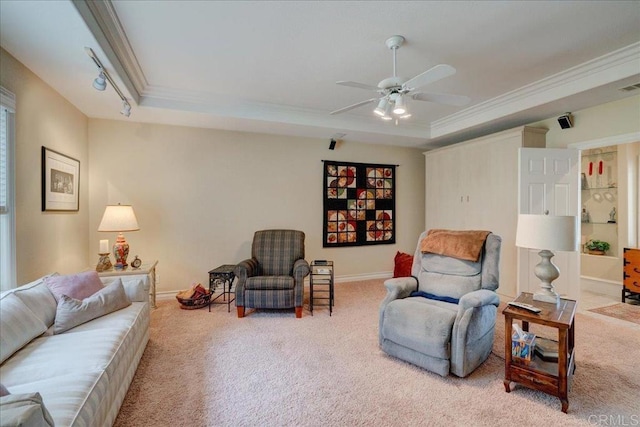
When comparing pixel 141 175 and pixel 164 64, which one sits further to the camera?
pixel 141 175

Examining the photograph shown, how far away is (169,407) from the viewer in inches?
73.2

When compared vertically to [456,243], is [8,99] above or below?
above

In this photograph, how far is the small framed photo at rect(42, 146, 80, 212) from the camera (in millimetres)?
2783

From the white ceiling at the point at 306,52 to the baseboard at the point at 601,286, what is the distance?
2719 mm

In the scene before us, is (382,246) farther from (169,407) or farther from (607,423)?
(169,407)

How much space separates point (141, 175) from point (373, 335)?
3494 millimetres

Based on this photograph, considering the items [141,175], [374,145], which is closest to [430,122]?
[374,145]

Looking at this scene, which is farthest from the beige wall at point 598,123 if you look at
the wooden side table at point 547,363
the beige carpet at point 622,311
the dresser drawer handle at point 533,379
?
A: the dresser drawer handle at point 533,379

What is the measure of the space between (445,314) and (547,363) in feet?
2.28

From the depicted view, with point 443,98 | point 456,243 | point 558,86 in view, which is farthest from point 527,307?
point 558,86

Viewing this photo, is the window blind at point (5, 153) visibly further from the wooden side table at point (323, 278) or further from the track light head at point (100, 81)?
the wooden side table at point (323, 278)

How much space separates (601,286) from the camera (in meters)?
4.50

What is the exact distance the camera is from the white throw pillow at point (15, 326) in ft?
5.21

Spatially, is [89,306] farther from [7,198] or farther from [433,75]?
[433,75]
